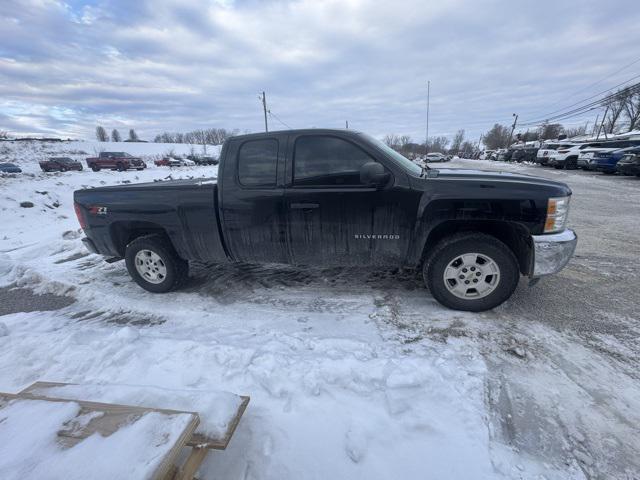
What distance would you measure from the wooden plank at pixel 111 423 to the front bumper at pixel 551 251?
313 centimetres

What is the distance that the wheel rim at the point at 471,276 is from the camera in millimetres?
3262

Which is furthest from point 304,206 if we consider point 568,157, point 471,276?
point 568,157

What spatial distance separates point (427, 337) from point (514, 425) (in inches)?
38.6

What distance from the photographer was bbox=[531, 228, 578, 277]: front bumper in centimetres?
309

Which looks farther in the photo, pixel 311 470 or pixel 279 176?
pixel 279 176

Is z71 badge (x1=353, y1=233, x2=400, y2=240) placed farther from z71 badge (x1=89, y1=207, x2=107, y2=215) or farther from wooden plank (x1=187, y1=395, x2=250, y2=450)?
z71 badge (x1=89, y1=207, x2=107, y2=215)

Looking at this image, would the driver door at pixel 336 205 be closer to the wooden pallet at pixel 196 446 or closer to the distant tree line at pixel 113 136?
the wooden pallet at pixel 196 446

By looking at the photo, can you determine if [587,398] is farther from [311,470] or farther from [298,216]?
[298,216]

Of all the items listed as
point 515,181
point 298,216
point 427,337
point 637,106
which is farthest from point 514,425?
point 637,106

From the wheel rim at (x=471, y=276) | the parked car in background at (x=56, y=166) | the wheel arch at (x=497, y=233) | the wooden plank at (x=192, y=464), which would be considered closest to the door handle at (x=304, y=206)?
the wheel arch at (x=497, y=233)

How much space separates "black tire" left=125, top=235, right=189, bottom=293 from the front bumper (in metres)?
3.95

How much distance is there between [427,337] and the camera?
2.99 meters

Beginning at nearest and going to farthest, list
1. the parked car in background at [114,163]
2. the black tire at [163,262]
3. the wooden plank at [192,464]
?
the wooden plank at [192,464] < the black tire at [163,262] < the parked car in background at [114,163]

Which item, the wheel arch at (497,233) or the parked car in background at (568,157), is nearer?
the wheel arch at (497,233)
